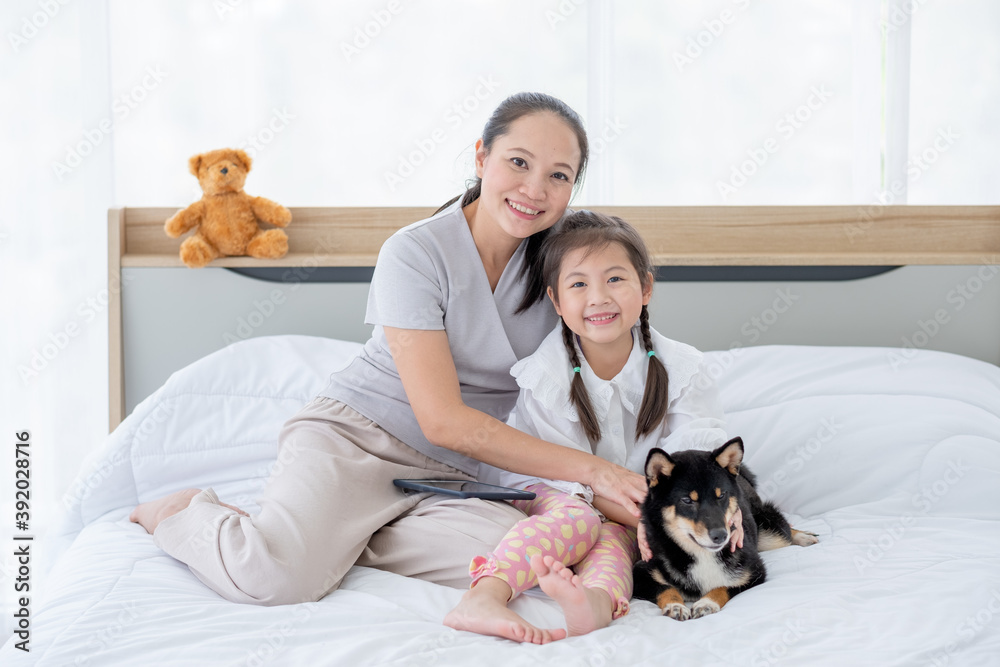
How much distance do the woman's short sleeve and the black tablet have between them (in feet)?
0.87

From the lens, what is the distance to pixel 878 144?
7.20 ft

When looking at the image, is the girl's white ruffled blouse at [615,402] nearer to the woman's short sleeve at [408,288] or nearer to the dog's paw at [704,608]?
the woman's short sleeve at [408,288]

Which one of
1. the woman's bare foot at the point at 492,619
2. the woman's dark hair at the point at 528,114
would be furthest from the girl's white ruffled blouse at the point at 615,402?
the woman's bare foot at the point at 492,619

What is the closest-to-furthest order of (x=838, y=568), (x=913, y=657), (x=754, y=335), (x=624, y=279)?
(x=913, y=657), (x=838, y=568), (x=624, y=279), (x=754, y=335)

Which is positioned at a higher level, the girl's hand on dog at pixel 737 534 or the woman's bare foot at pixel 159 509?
the girl's hand on dog at pixel 737 534

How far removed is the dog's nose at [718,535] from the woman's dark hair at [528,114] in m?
0.57

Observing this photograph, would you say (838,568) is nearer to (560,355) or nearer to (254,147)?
(560,355)

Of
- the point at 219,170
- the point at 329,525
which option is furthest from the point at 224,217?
the point at 329,525

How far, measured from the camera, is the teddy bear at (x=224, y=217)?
192 centimetres

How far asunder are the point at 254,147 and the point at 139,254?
43 centimetres

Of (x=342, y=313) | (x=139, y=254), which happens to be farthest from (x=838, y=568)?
(x=139, y=254)

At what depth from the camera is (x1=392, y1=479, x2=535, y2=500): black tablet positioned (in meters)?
1.25

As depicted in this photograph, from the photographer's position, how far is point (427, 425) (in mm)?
1257

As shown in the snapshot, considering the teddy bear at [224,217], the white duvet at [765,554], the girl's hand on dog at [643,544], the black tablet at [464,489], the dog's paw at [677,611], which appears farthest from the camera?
the teddy bear at [224,217]
